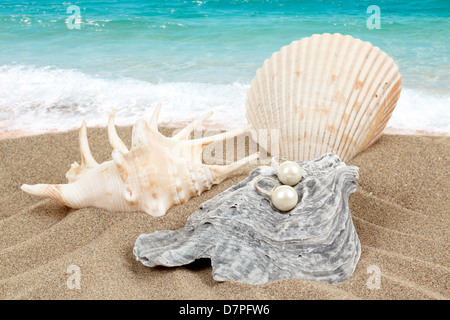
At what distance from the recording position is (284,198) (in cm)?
167

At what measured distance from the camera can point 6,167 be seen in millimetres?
2576

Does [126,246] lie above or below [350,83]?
below

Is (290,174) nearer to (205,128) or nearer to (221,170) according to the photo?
(221,170)

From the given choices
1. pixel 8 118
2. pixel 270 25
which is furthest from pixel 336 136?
pixel 270 25

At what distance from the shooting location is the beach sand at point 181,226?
1.46 meters

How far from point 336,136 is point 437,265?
1.02 metres

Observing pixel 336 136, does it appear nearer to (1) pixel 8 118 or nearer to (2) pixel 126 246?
(2) pixel 126 246

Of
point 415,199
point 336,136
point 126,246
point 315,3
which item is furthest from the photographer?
point 315,3

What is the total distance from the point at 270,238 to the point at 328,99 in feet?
3.85

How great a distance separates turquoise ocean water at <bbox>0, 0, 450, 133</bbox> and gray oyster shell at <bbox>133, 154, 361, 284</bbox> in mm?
1684

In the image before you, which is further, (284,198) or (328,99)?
(328,99)
